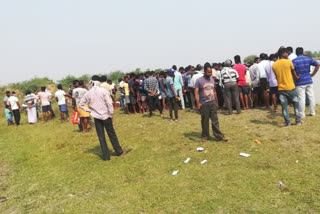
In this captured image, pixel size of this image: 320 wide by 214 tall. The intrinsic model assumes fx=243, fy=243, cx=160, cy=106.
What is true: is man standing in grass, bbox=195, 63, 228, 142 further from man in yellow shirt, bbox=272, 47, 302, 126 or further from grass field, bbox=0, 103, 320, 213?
man in yellow shirt, bbox=272, 47, 302, 126

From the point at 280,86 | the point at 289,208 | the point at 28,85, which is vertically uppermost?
the point at 28,85

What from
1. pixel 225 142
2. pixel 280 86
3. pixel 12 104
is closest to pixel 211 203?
pixel 225 142

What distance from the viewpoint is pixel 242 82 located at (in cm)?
930

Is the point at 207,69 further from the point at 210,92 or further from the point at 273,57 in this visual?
the point at 273,57

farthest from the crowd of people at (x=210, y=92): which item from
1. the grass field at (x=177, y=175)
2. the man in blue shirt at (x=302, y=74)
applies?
the grass field at (x=177, y=175)

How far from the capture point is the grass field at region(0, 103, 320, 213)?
3688 millimetres

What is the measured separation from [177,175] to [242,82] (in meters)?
5.87

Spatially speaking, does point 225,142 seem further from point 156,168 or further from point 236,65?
point 236,65

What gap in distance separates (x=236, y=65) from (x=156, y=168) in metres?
5.76

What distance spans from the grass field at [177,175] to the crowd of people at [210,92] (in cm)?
78

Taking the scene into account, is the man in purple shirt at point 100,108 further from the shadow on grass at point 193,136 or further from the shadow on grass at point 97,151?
the shadow on grass at point 193,136

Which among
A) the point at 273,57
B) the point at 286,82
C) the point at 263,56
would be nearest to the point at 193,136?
the point at 286,82

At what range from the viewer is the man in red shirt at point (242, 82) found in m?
9.05

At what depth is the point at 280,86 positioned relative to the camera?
6652 millimetres
